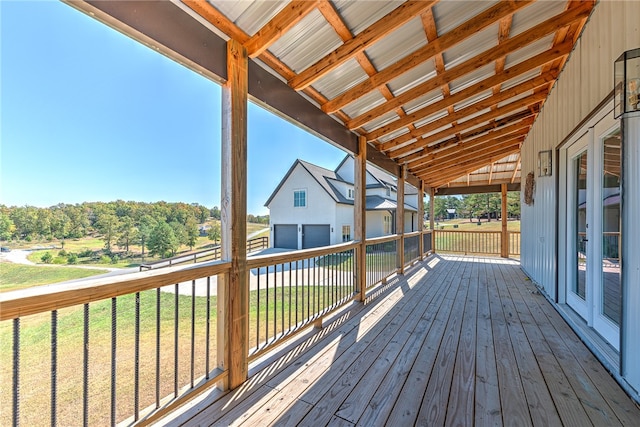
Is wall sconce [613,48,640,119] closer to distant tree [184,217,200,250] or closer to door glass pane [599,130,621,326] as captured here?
door glass pane [599,130,621,326]

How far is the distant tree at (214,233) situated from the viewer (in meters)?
1.89

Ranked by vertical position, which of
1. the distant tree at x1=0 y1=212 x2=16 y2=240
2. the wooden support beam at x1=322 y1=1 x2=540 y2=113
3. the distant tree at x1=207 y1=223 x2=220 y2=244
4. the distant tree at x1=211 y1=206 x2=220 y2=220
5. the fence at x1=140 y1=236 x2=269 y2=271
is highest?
the wooden support beam at x1=322 y1=1 x2=540 y2=113

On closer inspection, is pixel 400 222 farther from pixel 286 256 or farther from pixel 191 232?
pixel 191 232

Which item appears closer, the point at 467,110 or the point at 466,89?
the point at 466,89

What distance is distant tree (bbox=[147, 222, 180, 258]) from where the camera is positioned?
63.5 inches

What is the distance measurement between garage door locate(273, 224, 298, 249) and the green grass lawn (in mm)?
11338

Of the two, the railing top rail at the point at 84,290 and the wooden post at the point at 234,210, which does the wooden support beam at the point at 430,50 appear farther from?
the railing top rail at the point at 84,290

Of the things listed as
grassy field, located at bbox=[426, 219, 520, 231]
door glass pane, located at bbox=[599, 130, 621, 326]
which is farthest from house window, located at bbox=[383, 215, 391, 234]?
door glass pane, located at bbox=[599, 130, 621, 326]

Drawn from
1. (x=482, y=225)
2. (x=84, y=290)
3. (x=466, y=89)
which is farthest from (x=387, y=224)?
(x=84, y=290)

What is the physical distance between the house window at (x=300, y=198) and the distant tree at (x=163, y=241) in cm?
1074

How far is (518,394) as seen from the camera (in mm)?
1761

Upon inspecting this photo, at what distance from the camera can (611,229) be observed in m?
2.17

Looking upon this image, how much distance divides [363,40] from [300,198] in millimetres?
10773

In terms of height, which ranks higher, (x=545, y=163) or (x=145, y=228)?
(x=545, y=163)
